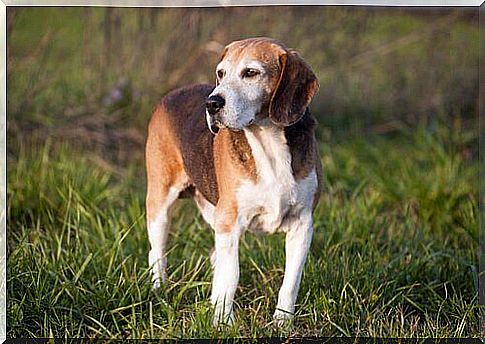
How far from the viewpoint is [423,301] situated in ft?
18.2

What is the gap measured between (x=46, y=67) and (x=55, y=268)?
4364 millimetres

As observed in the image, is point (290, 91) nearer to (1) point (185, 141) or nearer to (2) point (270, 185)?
(2) point (270, 185)

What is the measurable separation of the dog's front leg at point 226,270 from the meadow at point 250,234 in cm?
13

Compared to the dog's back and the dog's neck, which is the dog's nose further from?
the dog's back

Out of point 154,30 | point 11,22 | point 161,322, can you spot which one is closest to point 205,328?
point 161,322

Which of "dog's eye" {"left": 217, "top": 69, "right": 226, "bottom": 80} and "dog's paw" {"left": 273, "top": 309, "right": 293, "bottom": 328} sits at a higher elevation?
"dog's eye" {"left": 217, "top": 69, "right": 226, "bottom": 80}

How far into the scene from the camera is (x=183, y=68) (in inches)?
357

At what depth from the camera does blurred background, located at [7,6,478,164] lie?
8.83 m

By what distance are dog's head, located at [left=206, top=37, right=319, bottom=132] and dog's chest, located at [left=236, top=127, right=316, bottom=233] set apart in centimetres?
16

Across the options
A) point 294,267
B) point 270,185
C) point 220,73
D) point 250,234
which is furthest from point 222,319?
point 250,234

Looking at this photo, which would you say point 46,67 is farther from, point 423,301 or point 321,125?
point 423,301

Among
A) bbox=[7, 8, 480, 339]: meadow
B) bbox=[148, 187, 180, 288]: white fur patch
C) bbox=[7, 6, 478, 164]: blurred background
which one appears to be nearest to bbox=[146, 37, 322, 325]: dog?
bbox=[148, 187, 180, 288]: white fur patch

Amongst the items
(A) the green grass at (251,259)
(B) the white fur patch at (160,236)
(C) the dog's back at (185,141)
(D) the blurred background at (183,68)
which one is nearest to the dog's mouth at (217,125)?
(C) the dog's back at (185,141)

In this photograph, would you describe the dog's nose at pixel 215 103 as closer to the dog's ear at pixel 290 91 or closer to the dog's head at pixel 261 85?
the dog's head at pixel 261 85
